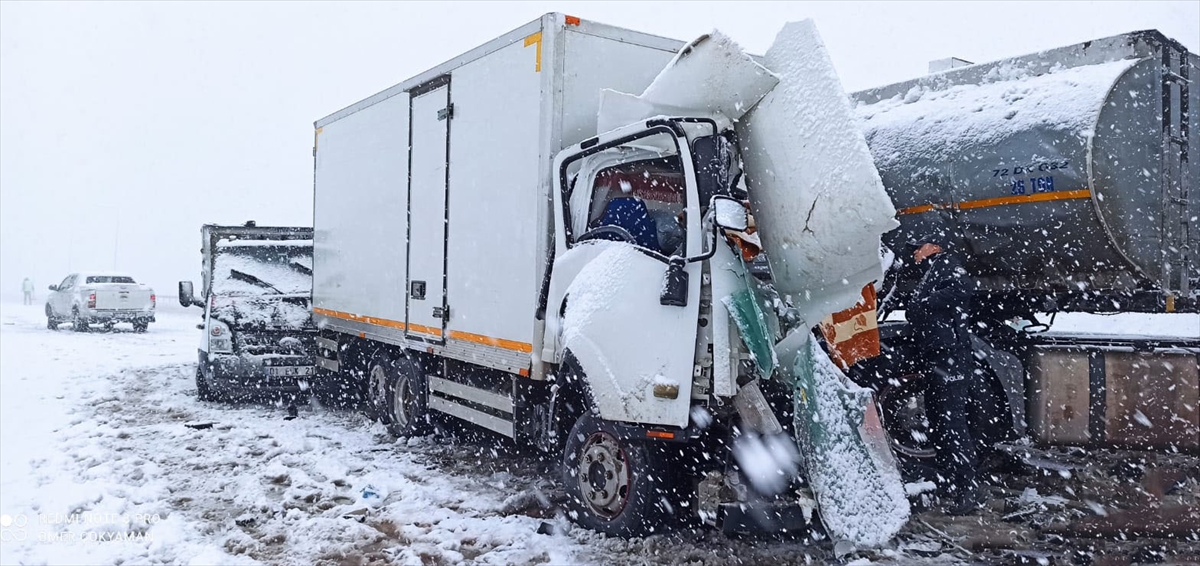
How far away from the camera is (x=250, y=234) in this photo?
12.4 metres

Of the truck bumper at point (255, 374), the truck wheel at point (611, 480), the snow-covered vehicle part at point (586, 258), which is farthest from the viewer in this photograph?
the truck bumper at point (255, 374)

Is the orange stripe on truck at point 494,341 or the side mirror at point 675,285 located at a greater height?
the side mirror at point 675,285

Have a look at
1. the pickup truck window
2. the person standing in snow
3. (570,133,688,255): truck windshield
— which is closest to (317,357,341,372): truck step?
(570,133,688,255): truck windshield

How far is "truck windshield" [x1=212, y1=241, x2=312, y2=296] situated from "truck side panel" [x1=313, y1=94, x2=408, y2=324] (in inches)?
16.6

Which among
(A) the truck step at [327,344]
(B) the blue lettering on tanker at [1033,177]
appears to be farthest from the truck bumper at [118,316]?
(B) the blue lettering on tanker at [1033,177]

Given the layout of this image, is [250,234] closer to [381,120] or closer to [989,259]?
[381,120]

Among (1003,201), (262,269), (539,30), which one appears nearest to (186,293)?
(262,269)

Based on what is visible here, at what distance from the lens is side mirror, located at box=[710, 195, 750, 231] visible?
183 inches

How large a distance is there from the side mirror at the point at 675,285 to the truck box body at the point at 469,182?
145cm

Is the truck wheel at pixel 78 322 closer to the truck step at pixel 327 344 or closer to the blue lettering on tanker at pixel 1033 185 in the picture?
the truck step at pixel 327 344

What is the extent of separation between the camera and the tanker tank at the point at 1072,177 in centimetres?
616

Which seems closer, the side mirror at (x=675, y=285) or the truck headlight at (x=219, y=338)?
the side mirror at (x=675, y=285)

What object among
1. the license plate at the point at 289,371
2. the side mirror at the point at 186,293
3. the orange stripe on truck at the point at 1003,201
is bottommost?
the license plate at the point at 289,371

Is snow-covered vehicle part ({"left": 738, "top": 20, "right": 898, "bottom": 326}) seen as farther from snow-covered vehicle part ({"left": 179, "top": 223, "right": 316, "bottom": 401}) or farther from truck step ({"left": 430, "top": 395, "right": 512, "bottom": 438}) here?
snow-covered vehicle part ({"left": 179, "top": 223, "right": 316, "bottom": 401})
